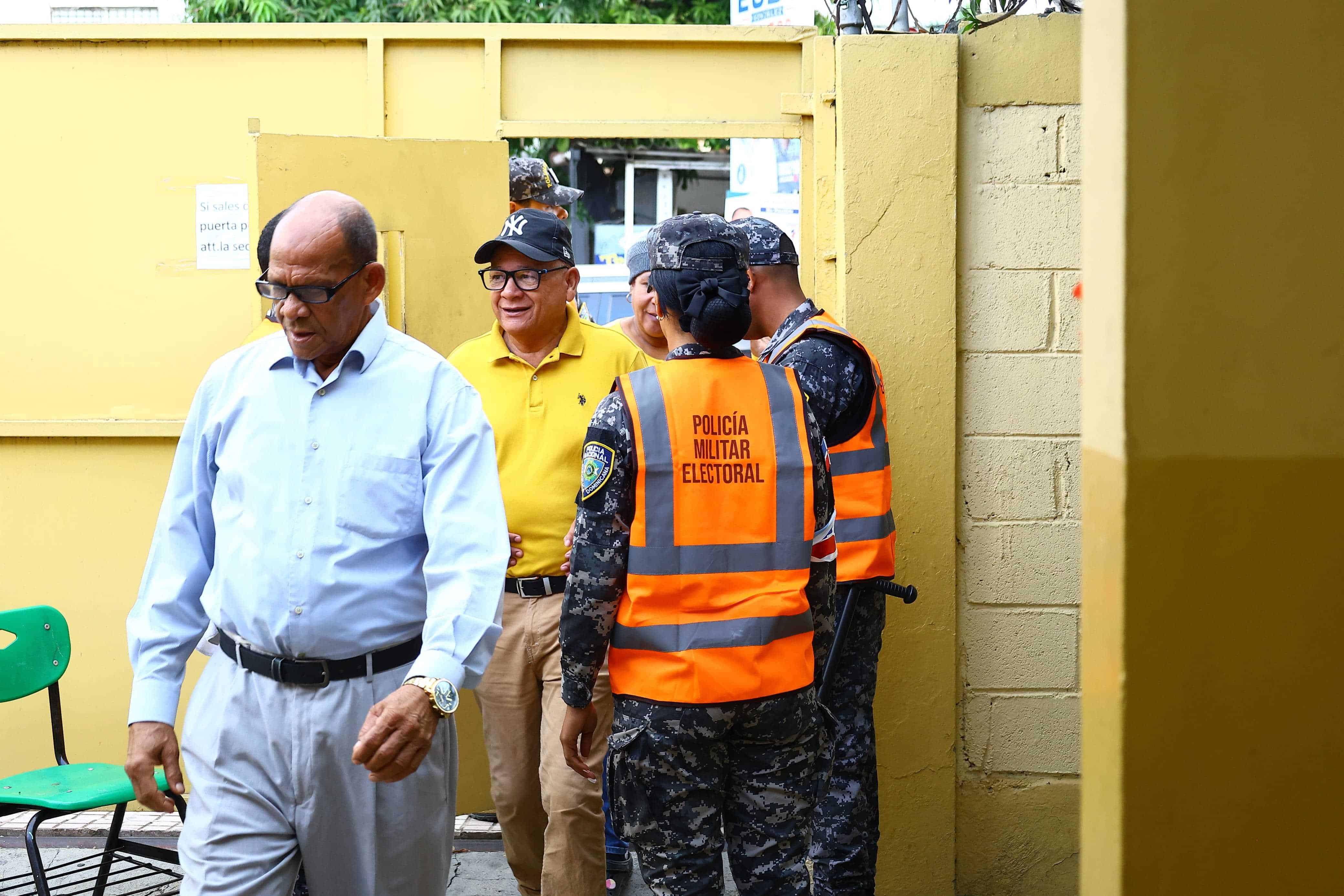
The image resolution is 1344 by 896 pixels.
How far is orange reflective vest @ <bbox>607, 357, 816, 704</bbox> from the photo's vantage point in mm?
2668

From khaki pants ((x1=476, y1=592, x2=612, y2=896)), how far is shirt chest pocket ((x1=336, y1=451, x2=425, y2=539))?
1.10 meters

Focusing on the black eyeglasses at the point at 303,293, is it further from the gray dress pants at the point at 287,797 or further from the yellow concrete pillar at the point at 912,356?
the yellow concrete pillar at the point at 912,356

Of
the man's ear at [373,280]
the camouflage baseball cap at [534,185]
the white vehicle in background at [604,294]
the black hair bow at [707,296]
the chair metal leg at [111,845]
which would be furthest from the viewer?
the white vehicle in background at [604,294]

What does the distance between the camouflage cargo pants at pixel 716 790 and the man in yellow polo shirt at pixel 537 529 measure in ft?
2.91

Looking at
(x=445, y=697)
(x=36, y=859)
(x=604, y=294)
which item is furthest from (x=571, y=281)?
(x=604, y=294)

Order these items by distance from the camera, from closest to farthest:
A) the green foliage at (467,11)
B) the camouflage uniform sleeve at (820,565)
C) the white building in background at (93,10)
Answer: the camouflage uniform sleeve at (820,565), the green foliage at (467,11), the white building in background at (93,10)

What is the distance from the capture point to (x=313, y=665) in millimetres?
2459

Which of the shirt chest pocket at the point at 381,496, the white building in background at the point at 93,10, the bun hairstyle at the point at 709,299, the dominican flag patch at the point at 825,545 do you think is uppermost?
the white building in background at the point at 93,10

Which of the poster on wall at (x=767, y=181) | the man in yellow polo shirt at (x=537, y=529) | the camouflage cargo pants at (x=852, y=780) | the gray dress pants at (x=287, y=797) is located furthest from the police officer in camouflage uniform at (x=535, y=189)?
the gray dress pants at (x=287, y=797)

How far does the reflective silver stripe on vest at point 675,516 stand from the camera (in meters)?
2.69

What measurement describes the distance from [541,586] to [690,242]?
1347 millimetres

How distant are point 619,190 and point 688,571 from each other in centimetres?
1178

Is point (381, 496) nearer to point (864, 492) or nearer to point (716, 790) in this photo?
point (716, 790)

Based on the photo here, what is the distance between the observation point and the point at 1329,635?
5.45ft
